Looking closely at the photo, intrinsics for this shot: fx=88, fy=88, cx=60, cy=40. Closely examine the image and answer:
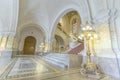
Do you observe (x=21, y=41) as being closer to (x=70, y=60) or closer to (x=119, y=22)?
(x=70, y=60)

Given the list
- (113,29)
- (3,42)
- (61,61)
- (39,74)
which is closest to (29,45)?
(3,42)

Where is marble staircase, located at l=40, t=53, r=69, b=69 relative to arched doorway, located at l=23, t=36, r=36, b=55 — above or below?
below

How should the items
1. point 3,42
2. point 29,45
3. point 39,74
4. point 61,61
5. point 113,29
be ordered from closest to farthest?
point 39,74 → point 113,29 → point 61,61 → point 3,42 → point 29,45

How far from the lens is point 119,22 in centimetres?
331

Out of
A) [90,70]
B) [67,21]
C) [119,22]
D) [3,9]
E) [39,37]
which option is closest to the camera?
[90,70]

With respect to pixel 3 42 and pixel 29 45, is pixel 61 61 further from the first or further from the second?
pixel 29 45

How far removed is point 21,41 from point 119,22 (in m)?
13.1

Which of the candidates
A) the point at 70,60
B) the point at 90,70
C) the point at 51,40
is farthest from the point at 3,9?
the point at 90,70

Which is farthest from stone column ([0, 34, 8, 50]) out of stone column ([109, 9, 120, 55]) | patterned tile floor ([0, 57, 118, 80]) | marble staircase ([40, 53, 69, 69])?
stone column ([109, 9, 120, 55])

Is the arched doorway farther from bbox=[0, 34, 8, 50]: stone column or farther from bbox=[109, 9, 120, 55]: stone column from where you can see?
bbox=[109, 9, 120, 55]: stone column

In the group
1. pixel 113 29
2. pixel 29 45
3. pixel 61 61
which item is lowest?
pixel 61 61

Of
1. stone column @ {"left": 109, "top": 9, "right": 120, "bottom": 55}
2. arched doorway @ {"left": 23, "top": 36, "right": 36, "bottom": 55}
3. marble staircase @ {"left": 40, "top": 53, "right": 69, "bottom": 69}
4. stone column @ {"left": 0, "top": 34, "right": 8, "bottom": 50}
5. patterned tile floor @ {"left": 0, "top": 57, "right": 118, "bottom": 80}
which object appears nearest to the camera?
patterned tile floor @ {"left": 0, "top": 57, "right": 118, "bottom": 80}

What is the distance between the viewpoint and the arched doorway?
559 inches

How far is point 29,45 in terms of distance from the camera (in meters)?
14.5
